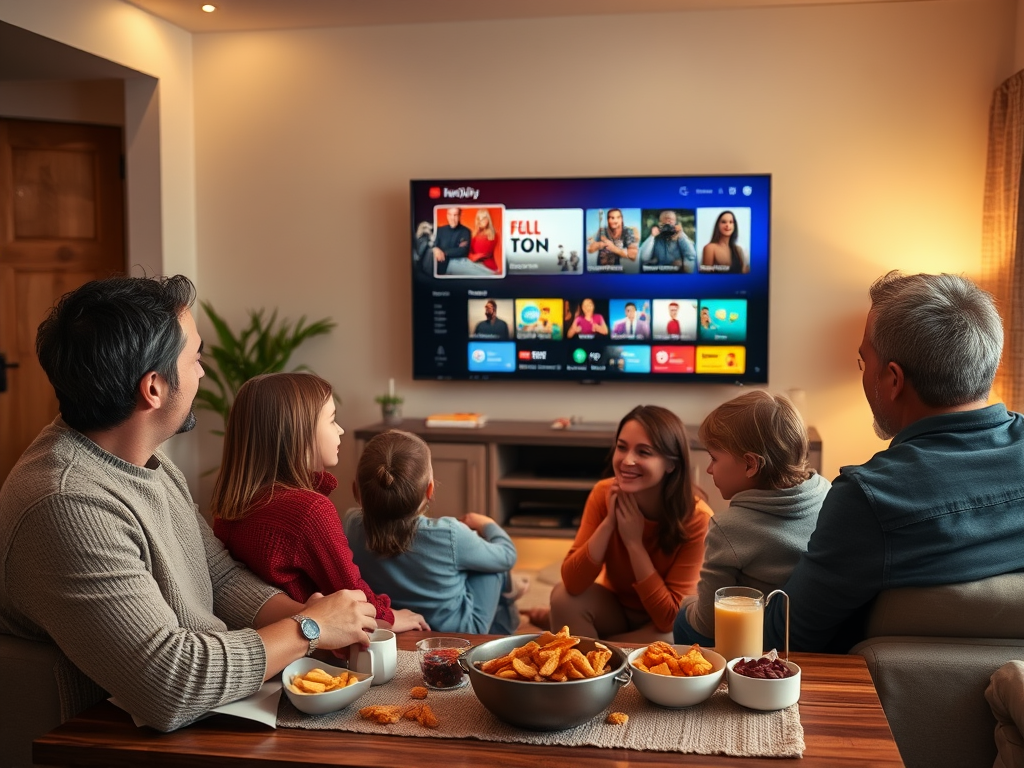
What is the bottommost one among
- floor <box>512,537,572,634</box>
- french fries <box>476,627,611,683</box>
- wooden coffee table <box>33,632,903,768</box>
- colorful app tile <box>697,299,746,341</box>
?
floor <box>512,537,572,634</box>

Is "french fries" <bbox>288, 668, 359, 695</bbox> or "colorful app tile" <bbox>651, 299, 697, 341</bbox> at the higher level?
"colorful app tile" <bbox>651, 299, 697, 341</bbox>

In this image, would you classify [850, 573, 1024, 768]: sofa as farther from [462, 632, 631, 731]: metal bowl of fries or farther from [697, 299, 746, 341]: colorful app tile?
[697, 299, 746, 341]: colorful app tile

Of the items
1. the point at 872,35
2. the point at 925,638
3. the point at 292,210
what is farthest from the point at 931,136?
the point at 925,638

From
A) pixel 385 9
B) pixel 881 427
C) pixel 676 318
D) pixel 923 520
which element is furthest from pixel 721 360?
pixel 923 520

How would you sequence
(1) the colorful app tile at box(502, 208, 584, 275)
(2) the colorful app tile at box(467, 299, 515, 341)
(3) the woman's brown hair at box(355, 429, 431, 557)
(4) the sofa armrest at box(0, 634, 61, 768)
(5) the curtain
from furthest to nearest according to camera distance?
(2) the colorful app tile at box(467, 299, 515, 341)
(1) the colorful app tile at box(502, 208, 584, 275)
(5) the curtain
(3) the woman's brown hair at box(355, 429, 431, 557)
(4) the sofa armrest at box(0, 634, 61, 768)

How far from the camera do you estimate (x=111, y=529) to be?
4.62 ft

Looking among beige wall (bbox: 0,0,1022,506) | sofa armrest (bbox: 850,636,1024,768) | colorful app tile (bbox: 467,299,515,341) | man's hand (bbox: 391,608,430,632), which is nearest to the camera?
sofa armrest (bbox: 850,636,1024,768)

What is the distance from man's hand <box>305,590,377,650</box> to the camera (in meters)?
1.54

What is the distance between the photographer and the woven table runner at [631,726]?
4.29 ft

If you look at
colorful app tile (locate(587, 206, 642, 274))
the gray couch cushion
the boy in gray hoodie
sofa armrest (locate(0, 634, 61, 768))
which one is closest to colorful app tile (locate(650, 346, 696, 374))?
colorful app tile (locate(587, 206, 642, 274))

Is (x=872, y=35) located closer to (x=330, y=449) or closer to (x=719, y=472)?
(x=719, y=472)

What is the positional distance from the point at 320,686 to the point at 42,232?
14.5 ft

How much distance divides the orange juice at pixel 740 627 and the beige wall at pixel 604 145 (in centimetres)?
331

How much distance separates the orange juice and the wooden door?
4.38m
